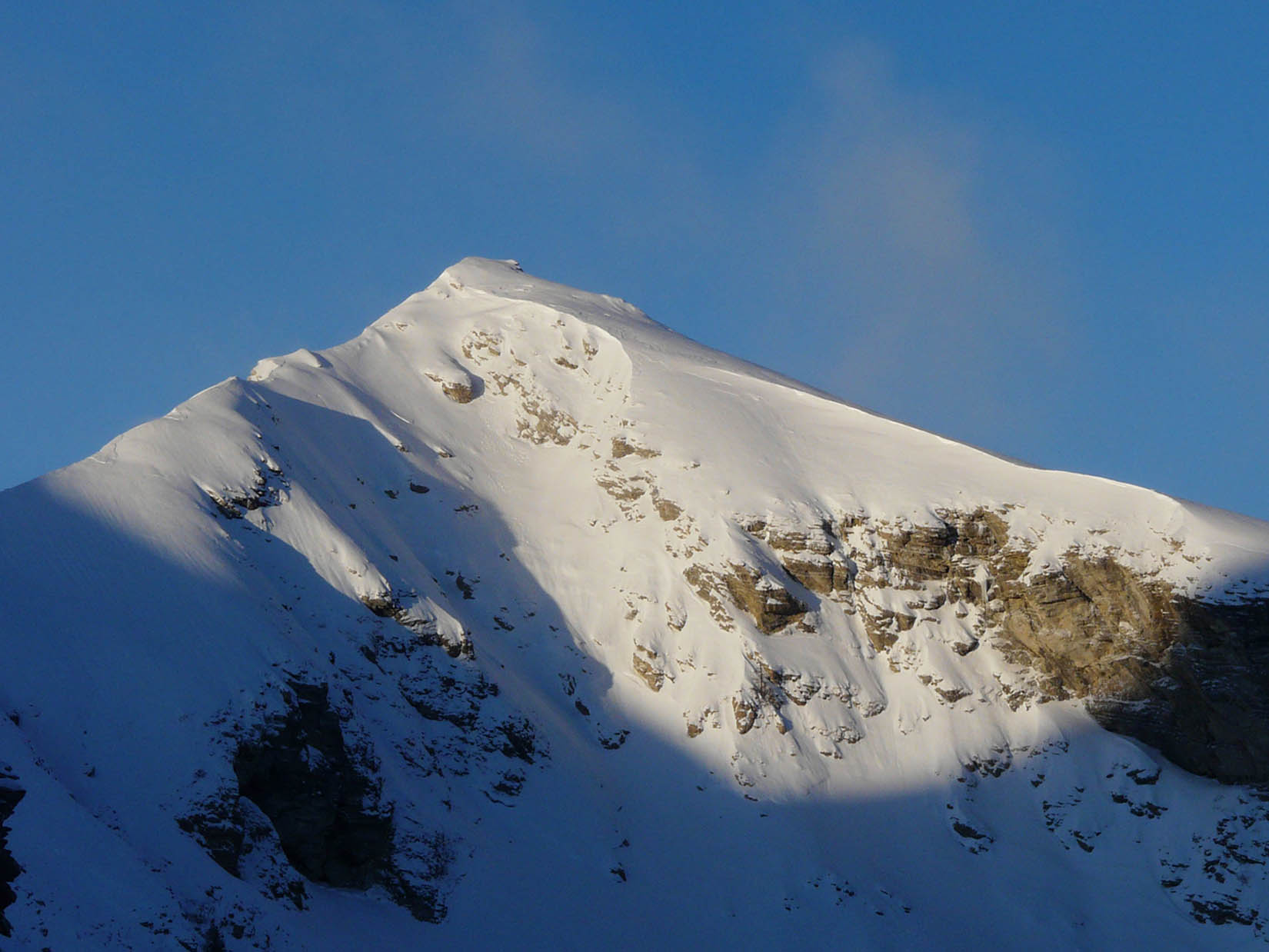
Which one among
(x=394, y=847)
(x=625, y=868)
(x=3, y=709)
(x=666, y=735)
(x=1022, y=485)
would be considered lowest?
(x=3, y=709)

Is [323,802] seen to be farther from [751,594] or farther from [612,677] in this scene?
[751,594]

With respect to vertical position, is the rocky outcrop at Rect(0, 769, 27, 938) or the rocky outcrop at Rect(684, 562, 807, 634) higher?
the rocky outcrop at Rect(684, 562, 807, 634)

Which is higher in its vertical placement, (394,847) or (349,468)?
(349,468)

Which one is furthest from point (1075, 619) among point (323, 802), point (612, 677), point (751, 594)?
point (323, 802)

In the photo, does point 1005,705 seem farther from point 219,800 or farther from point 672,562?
point 219,800

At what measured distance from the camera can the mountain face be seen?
51.3m

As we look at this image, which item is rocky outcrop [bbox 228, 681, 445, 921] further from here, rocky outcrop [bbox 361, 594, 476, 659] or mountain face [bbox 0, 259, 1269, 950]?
rocky outcrop [bbox 361, 594, 476, 659]

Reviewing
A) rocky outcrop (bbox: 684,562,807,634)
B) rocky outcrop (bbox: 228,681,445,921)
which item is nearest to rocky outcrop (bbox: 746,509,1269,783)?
rocky outcrop (bbox: 684,562,807,634)

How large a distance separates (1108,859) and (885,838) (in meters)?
9.69

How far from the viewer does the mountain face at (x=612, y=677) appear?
51.3 m

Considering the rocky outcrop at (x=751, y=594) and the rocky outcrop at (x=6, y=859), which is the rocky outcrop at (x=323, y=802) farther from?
the rocky outcrop at (x=751, y=594)

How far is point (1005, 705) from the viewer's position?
68.9 metres

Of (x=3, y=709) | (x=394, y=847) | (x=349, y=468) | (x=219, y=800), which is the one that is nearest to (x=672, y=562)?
(x=349, y=468)

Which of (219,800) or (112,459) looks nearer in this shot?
(219,800)
